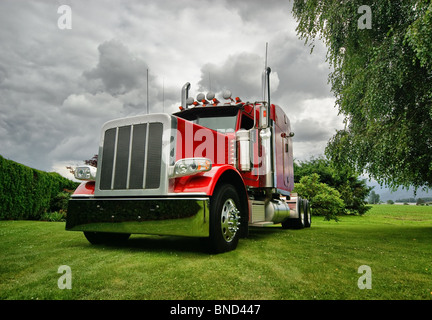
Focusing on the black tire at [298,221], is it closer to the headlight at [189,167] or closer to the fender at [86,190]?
the headlight at [189,167]

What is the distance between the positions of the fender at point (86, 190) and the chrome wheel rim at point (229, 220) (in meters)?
2.03

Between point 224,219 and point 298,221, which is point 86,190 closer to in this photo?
point 224,219

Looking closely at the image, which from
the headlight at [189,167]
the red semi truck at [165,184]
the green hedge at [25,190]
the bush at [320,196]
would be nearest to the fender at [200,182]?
the red semi truck at [165,184]

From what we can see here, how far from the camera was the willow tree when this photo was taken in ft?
22.2

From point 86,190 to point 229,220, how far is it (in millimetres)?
2261

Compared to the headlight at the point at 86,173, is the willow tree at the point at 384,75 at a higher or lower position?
higher

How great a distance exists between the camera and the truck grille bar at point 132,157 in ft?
13.6

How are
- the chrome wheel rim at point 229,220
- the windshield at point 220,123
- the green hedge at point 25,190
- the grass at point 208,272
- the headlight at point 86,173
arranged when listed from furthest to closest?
the green hedge at point 25,190, the windshield at point 220,123, the headlight at point 86,173, the chrome wheel rim at point 229,220, the grass at point 208,272

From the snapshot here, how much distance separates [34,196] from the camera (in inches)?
458

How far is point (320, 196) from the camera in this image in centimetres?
1530

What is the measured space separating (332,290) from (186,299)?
1.26 m

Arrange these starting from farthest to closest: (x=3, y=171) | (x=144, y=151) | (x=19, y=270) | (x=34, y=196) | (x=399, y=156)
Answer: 1. (x=34, y=196)
2. (x=3, y=171)
3. (x=399, y=156)
4. (x=144, y=151)
5. (x=19, y=270)
